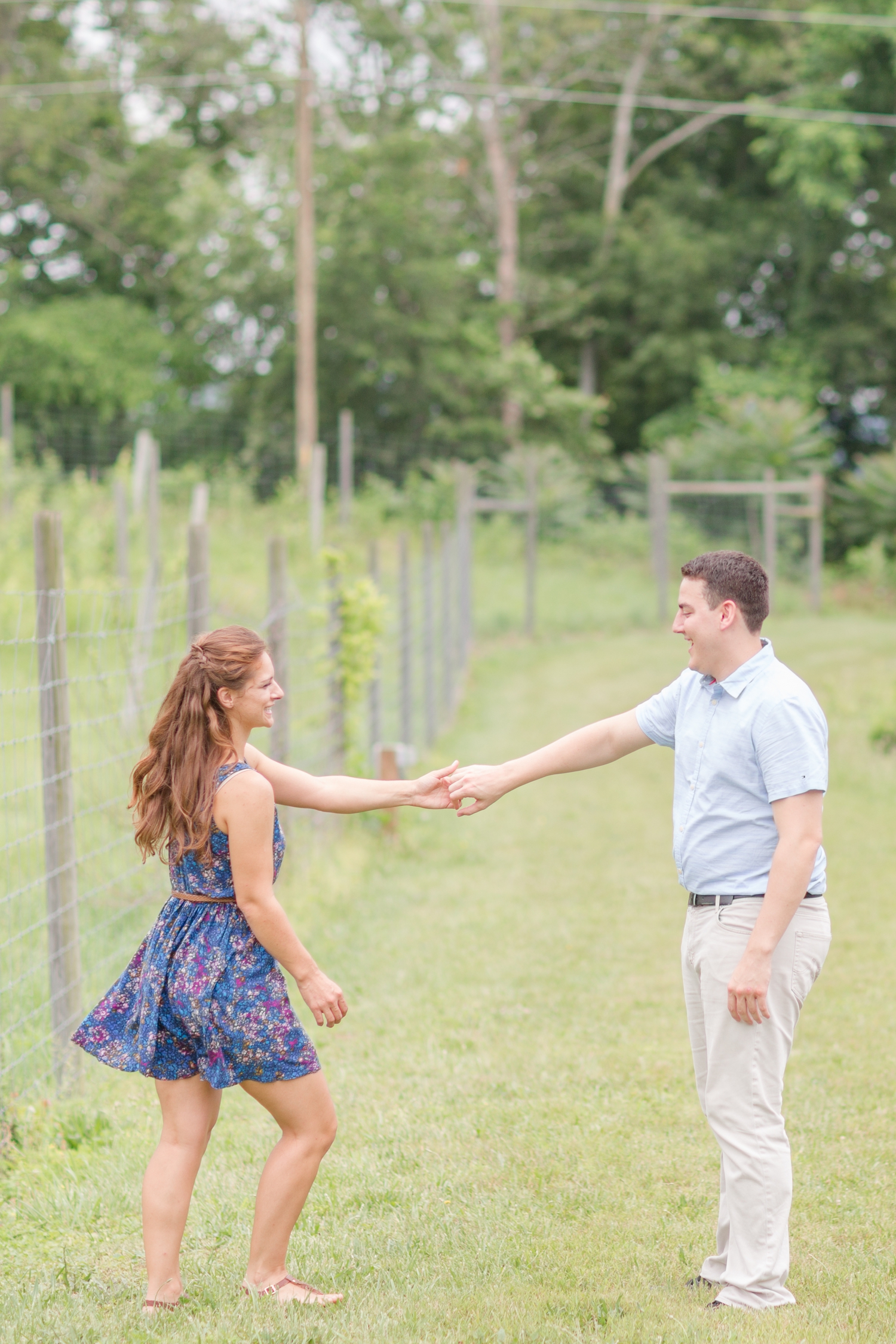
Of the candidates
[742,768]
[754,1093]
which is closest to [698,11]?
[742,768]

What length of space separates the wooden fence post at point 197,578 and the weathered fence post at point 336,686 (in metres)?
2.14

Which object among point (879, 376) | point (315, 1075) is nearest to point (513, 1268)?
point (315, 1075)

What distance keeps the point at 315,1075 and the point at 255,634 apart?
0.99 metres

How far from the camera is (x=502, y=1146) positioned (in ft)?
14.2

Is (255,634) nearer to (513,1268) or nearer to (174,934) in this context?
(174,934)

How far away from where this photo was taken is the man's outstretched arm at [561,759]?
367 centimetres

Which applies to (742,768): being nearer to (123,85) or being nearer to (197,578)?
(197,578)

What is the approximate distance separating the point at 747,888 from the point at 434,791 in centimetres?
101

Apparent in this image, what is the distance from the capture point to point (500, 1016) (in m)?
5.67

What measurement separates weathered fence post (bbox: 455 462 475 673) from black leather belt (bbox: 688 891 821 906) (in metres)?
13.0

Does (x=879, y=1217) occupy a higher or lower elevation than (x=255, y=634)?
lower

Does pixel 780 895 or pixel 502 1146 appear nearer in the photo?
pixel 780 895

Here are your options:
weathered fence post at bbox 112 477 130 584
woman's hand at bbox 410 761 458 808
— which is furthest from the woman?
weathered fence post at bbox 112 477 130 584

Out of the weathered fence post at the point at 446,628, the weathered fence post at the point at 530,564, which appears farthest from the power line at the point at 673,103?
the weathered fence post at the point at 446,628
